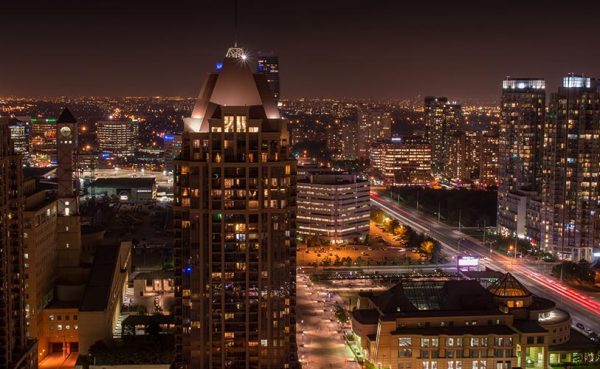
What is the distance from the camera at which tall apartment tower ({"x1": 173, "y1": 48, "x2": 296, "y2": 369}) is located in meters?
28.1

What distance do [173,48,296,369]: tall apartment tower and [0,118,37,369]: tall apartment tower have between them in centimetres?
661

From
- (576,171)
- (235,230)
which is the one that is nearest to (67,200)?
(235,230)

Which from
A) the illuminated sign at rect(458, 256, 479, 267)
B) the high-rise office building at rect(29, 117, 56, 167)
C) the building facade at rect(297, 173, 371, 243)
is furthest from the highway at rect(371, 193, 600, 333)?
the high-rise office building at rect(29, 117, 56, 167)

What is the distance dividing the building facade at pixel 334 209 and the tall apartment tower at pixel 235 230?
3796 cm

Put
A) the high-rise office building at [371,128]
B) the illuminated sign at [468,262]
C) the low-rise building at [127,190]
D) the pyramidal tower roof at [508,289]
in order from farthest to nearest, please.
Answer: the high-rise office building at [371,128]
the low-rise building at [127,190]
the illuminated sign at [468,262]
the pyramidal tower roof at [508,289]

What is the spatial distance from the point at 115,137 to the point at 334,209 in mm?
77884

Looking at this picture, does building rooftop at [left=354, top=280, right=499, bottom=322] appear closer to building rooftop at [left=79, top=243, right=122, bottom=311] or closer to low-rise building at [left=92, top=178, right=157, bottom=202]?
building rooftop at [left=79, top=243, right=122, bottom=311]

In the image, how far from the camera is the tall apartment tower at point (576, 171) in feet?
191

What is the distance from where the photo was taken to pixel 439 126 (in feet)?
392

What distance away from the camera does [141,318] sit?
125 feet

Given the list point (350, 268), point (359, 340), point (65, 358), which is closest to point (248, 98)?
point (359, 340)

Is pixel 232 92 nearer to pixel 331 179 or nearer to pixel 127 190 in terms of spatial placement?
pixel 331 179

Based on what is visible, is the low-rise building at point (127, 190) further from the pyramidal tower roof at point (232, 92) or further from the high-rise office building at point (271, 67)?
the pyramidal tower roof at point (232, 92)

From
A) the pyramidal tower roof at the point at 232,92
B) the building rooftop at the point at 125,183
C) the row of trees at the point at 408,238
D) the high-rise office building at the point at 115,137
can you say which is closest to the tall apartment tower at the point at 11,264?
the pyramidal tower roof at the point at 232,92
